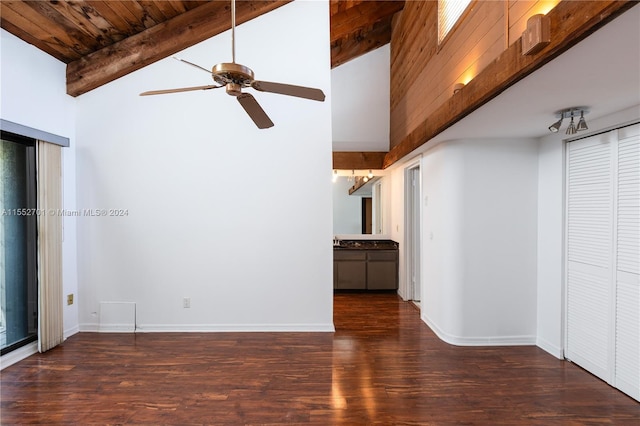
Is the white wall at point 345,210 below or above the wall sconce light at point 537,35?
below

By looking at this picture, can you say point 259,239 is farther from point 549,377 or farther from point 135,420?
point 549,377

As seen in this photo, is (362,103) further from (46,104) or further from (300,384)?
(300,384)

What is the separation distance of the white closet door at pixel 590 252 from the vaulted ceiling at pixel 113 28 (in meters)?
3.61

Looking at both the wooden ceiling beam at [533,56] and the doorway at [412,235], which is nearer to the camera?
the wooden ceiling beam at [533,56]

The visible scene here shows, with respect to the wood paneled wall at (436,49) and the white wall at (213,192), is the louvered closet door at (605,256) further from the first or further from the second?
the white wall at (213,192)

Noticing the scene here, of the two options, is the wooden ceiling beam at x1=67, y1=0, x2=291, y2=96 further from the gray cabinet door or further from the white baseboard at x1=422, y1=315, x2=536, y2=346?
the white baseboard at x1=422, y1=315, x2=536, y2=346

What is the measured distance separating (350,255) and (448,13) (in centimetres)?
372

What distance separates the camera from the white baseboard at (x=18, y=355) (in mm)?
3149

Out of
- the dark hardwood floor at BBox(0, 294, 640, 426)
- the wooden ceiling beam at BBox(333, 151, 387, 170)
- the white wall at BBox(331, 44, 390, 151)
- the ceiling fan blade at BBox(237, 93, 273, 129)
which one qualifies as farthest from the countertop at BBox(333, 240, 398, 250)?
the ceiling fan blade at BBox(237, 93, 273, 129)

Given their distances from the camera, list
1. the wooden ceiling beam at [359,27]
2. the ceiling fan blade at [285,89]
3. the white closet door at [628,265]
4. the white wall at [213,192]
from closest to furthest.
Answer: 1. the ceiling fan blade at [285,89]
2. the white closet door at [628,265]
3. the white wall at [213,192]
4. the wooden ceiling beam at [359,27]

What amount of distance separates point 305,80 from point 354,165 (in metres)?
2.07

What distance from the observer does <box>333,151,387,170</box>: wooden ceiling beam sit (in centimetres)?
575

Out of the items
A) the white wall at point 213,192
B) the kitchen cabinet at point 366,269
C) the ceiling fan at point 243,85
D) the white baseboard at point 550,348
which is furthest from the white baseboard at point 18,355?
the white baseboard at point 550,348

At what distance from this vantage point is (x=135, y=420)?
7.72ft
